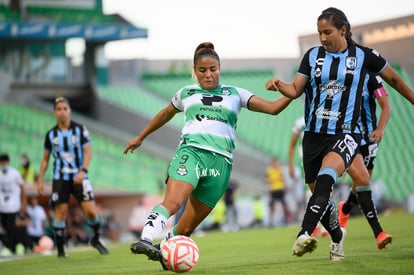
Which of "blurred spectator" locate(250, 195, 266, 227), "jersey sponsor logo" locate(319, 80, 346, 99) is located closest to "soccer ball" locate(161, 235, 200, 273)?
"jersey sponsor logo" locate(319, 80, 346, 99)

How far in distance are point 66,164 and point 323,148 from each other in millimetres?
6304

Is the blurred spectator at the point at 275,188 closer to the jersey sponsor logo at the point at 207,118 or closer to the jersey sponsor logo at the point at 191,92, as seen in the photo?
the jersey sponsor logo at the point at 191,92

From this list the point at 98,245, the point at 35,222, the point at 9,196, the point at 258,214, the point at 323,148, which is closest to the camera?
the point at 323,148

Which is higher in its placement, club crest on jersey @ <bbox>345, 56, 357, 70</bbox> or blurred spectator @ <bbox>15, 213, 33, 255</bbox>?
club crest on jersey @ <bbox>345, 56, 357, 70</bbox>

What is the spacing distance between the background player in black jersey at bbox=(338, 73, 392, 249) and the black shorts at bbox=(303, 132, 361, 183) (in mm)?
1146

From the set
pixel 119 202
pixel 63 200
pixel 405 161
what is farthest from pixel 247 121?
pixel 63 200

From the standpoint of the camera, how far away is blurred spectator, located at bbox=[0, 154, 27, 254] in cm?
1830

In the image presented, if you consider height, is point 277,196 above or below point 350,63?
below

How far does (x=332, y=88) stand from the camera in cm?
878

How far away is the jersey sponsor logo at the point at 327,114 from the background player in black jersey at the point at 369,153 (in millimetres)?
1512

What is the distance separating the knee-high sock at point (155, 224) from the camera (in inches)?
323

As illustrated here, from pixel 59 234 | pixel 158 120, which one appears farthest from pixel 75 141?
pixel 158 120

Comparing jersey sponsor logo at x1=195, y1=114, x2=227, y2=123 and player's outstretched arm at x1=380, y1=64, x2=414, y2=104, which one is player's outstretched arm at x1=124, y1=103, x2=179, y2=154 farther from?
player's outstretched arm at x1=380, y1=64, x2=414, y2=104

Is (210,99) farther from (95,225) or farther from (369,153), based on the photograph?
(95,225)
